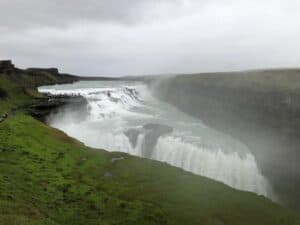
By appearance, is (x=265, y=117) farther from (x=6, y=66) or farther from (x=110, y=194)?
(x=6, y=66)

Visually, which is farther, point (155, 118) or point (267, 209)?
point (155, 118)

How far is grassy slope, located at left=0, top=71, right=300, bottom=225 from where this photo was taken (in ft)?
99.5

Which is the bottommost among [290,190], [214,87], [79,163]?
[290,190]

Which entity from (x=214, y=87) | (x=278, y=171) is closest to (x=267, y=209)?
(x=278, y=171)

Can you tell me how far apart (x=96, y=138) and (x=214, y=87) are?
3771 cm

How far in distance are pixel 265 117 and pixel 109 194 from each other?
4147 cm

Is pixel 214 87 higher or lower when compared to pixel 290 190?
higher

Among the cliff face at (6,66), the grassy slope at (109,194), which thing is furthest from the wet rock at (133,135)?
the cliff face at (6,66)

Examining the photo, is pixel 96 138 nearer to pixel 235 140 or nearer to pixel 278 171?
pixel 235 140

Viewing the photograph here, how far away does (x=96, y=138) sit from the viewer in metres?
71.3

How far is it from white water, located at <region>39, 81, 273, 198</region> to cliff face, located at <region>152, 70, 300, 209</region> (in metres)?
2.54

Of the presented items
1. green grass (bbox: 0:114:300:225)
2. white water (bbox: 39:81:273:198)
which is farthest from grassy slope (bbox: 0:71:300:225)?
white water (bbox: 39:81:273:198)

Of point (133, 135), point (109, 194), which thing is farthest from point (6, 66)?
point (109, 194)

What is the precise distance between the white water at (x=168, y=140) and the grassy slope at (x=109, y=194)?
1368 cm
